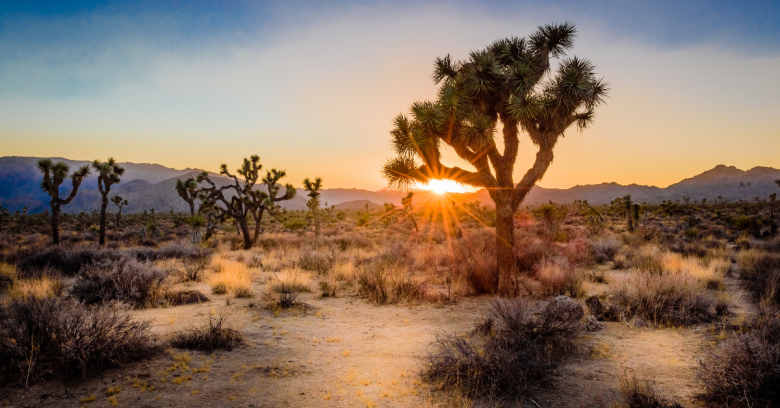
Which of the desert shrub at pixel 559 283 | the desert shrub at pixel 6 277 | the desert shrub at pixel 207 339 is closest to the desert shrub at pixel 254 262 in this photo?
the desert shrub at pixel 6 277

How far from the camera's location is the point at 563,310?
658 centimetres

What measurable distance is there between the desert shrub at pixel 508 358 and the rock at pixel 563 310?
39 mm

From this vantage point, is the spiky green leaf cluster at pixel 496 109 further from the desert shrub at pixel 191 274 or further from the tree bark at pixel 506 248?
the desert shrub at pixel 191 274

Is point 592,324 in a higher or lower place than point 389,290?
higher

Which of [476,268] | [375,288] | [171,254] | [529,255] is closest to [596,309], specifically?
[476,268]

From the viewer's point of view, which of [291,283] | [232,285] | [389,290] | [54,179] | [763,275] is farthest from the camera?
[54,179]

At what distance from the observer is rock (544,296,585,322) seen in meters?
6.29

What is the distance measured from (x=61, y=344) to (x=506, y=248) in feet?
28.7

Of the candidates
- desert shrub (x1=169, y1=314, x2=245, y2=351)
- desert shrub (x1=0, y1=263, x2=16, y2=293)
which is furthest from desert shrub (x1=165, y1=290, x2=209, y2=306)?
desert shrub (x1=0, y1=263, x2=16, y2=293)

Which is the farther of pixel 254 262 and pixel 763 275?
pixel 254 262

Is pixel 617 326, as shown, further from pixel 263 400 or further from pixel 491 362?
pixel 263 400

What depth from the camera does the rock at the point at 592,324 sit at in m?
7.06

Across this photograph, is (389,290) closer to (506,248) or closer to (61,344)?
(506,248)

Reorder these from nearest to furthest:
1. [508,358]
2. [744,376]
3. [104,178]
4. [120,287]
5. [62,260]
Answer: [744,376], [508,358], [120,287], [62,260], [104,178]
